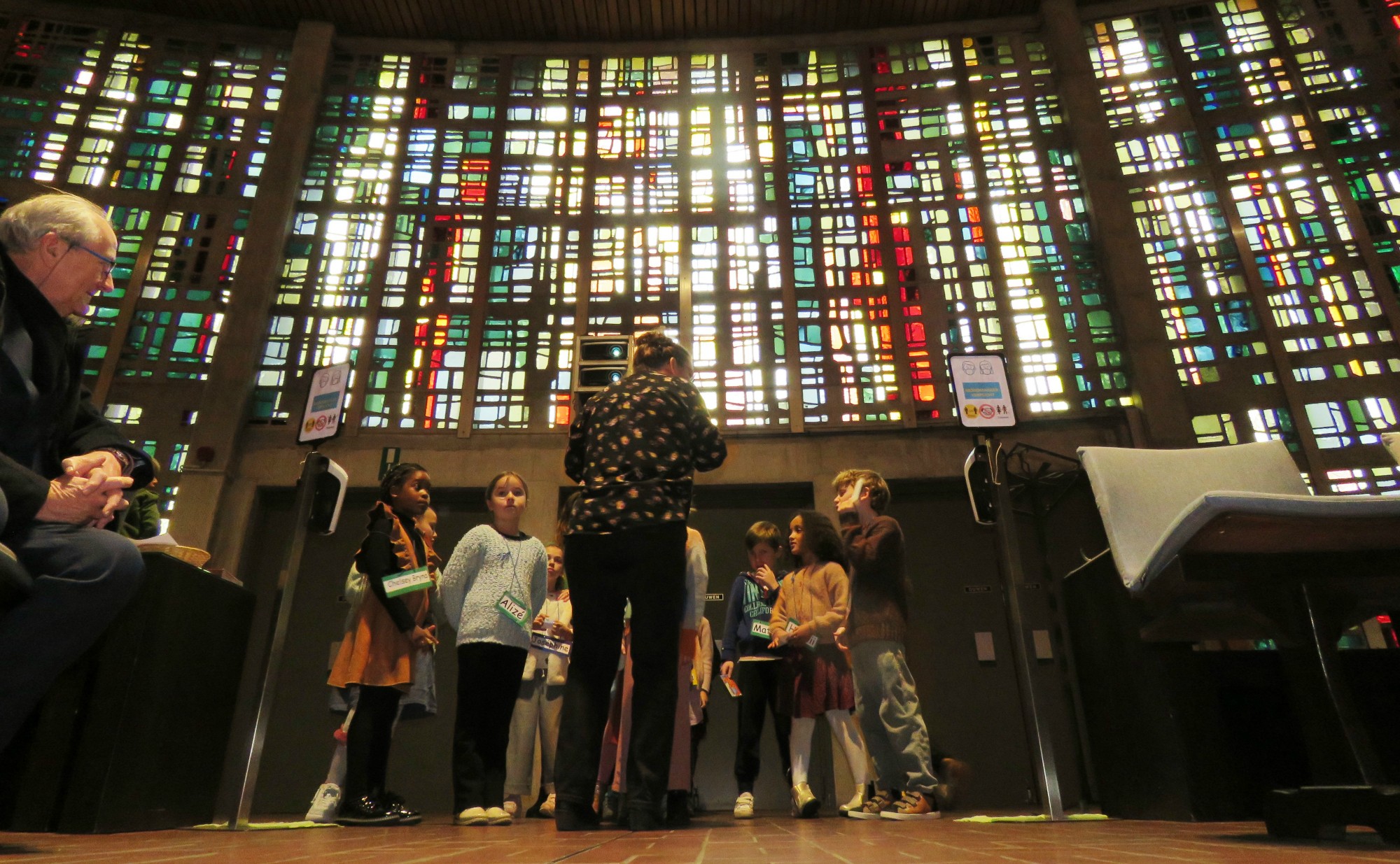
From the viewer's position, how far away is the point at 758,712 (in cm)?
409

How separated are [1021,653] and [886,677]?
0.55 metres

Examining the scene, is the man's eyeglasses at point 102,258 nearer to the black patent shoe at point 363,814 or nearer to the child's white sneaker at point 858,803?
the black patent shoe at point 363,814

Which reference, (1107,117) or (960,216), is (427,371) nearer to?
(960,216)

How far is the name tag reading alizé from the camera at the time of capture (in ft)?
9.75

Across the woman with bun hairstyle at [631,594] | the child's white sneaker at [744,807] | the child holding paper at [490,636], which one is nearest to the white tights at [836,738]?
the child's white sneaker at [744,807]

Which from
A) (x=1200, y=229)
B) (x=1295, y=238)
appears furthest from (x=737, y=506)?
(x=1295, y=238)

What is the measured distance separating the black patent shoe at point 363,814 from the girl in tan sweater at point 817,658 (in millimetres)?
1692

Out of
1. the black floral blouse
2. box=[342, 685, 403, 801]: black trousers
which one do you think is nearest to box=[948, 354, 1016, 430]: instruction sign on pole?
the black floral blouse

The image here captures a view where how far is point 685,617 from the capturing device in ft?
9.07

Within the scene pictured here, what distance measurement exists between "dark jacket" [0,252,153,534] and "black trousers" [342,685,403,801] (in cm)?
150

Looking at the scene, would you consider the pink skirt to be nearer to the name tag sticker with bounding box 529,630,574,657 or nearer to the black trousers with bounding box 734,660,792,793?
the black trousers with bounding box 734,660,792,793

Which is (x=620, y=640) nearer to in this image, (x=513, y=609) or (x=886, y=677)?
(x=513, y=609)

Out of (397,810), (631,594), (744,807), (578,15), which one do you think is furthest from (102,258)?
(578,15)

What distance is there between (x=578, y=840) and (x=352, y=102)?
27.1 ft
